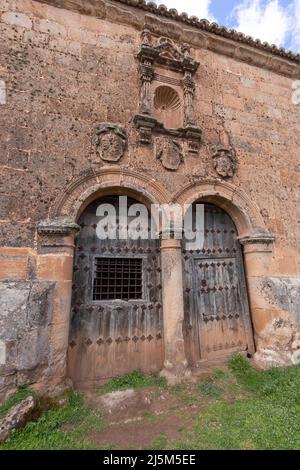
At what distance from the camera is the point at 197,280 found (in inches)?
155

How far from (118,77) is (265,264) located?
376 cm

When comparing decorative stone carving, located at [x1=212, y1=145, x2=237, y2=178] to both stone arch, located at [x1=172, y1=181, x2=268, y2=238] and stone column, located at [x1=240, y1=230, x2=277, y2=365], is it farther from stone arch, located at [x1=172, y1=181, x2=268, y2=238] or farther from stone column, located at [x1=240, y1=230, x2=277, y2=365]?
stone column, located at [x1=240, y1=230, x2=277, y2=365]

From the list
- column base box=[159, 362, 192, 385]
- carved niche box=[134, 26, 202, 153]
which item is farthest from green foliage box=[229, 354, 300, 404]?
carved niche box=[134, 26, 202, 153]

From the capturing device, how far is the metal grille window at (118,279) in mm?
3451

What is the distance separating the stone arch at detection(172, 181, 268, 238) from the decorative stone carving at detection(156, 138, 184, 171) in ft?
1.36

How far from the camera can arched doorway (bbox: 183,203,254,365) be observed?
12.4 feet

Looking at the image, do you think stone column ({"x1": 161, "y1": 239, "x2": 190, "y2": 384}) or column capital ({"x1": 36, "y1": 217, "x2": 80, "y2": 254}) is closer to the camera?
column capital ({"x1": 36, "y1": 217, "x2": 80, "y2": 254})

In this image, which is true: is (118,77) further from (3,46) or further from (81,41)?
Result: (3,46)

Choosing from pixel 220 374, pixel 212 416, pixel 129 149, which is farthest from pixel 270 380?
pixel 129 149

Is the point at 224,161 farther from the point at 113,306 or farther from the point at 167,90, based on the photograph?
the point at 113,306

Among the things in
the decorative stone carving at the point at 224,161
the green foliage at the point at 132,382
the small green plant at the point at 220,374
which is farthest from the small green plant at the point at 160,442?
the decorative stone carving at the point at 224,161

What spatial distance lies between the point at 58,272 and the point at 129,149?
1999mm

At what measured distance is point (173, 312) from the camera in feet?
11.1

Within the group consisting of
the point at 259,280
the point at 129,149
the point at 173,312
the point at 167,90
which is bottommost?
the point at 173,312
